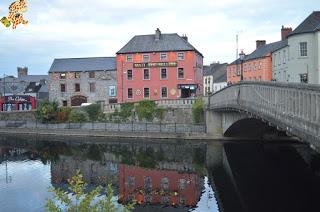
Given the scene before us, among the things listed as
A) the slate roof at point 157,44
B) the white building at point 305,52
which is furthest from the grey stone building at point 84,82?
the white building at point 305,52

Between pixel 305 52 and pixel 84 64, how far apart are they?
37.7 metres

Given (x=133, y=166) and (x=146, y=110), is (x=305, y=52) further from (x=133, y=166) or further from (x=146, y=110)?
(x=133, y=166)

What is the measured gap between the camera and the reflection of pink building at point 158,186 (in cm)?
2533

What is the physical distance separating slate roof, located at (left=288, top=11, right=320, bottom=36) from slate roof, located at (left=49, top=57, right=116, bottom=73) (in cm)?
3142

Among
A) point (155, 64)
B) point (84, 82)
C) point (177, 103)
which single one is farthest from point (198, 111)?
point (84, 82)

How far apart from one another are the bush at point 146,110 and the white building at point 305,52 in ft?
54.5

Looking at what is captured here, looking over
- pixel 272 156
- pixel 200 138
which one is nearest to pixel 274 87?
pixel 272 156

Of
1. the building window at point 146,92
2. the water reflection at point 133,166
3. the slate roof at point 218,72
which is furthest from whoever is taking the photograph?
the slate roof at point 218,72

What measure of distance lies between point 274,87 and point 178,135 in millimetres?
26207

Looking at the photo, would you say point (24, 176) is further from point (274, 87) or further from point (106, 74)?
point (106, 74)

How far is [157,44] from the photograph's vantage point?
6419 centimetres

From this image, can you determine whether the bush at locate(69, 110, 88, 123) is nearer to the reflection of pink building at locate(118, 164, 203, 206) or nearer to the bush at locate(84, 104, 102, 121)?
the bush at locate(84, 104, 102, 121)

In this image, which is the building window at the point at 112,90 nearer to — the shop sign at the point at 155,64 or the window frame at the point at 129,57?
the window frame at the point at 129,57

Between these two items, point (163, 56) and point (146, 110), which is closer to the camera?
point (146, 110)
